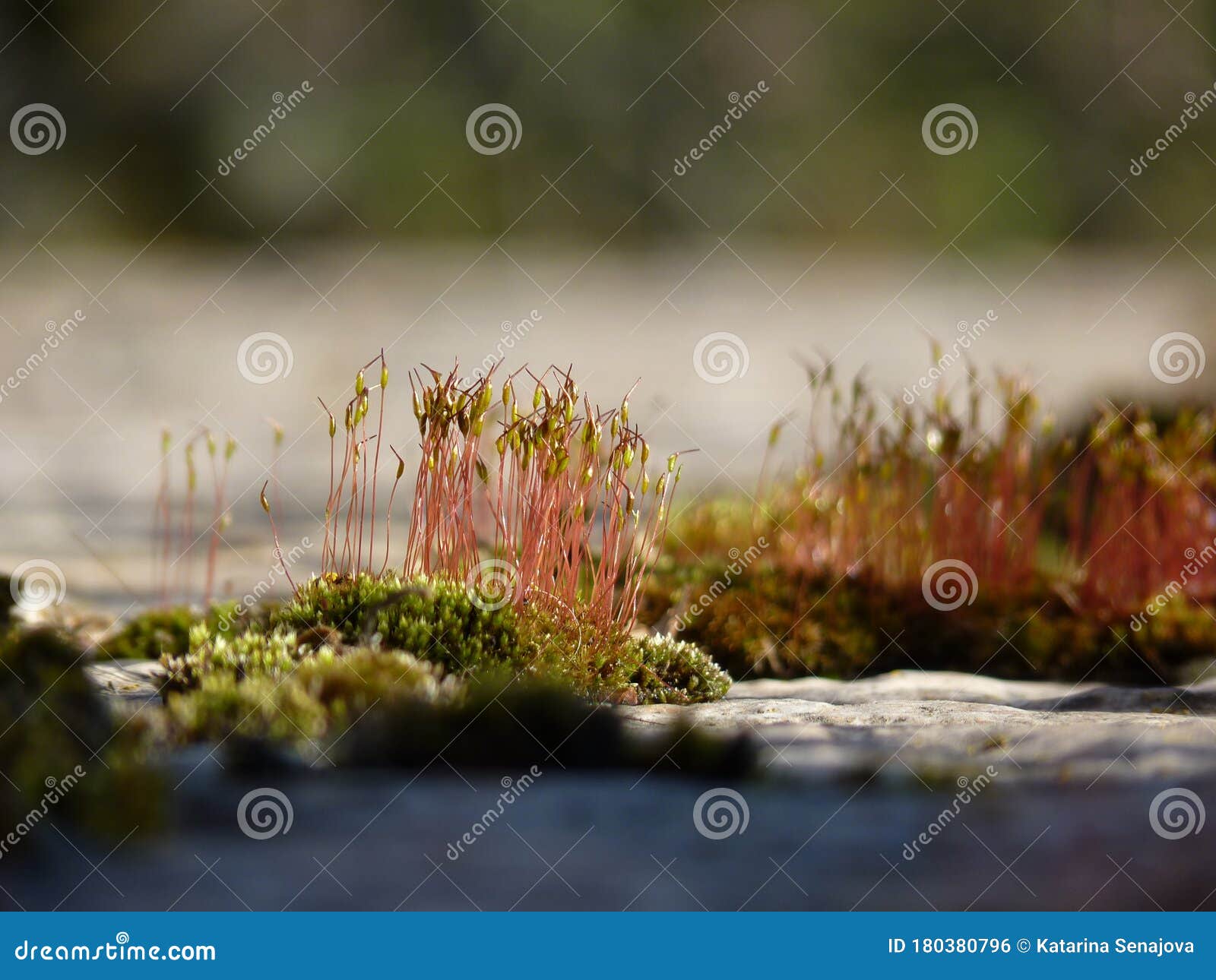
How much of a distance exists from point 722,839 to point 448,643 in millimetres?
963

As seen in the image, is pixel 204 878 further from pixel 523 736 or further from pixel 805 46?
pixel 805 46

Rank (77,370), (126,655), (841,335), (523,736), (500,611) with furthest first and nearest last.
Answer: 1. (841,335)
2. (77,370)
3. (126,655)
4. (500,611)
5. (523,736)

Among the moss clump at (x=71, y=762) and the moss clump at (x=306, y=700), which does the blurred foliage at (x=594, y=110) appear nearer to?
the moss clump at (x=306, y=700)

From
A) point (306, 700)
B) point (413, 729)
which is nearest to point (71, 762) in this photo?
point (306, 700)

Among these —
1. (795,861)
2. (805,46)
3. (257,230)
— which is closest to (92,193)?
(257,230)

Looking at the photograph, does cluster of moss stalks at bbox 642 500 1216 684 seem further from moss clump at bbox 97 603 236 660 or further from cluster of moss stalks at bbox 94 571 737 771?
moss clump at bbox 97 603 236 660

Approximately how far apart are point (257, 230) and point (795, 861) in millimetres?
16087

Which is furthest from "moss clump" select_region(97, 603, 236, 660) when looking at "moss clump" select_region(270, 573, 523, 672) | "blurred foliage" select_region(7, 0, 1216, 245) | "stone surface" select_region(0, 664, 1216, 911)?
"blurred foliage" select_region(7, 0, 1216, 245)

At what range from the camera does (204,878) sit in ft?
6.89

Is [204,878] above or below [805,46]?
below

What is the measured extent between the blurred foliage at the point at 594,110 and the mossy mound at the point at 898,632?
12.6m

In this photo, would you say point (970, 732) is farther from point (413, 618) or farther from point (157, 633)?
point (157, 633)

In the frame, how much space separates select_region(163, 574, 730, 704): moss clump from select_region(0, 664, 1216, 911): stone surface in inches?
18.3

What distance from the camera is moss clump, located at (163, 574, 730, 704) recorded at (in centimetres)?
280
